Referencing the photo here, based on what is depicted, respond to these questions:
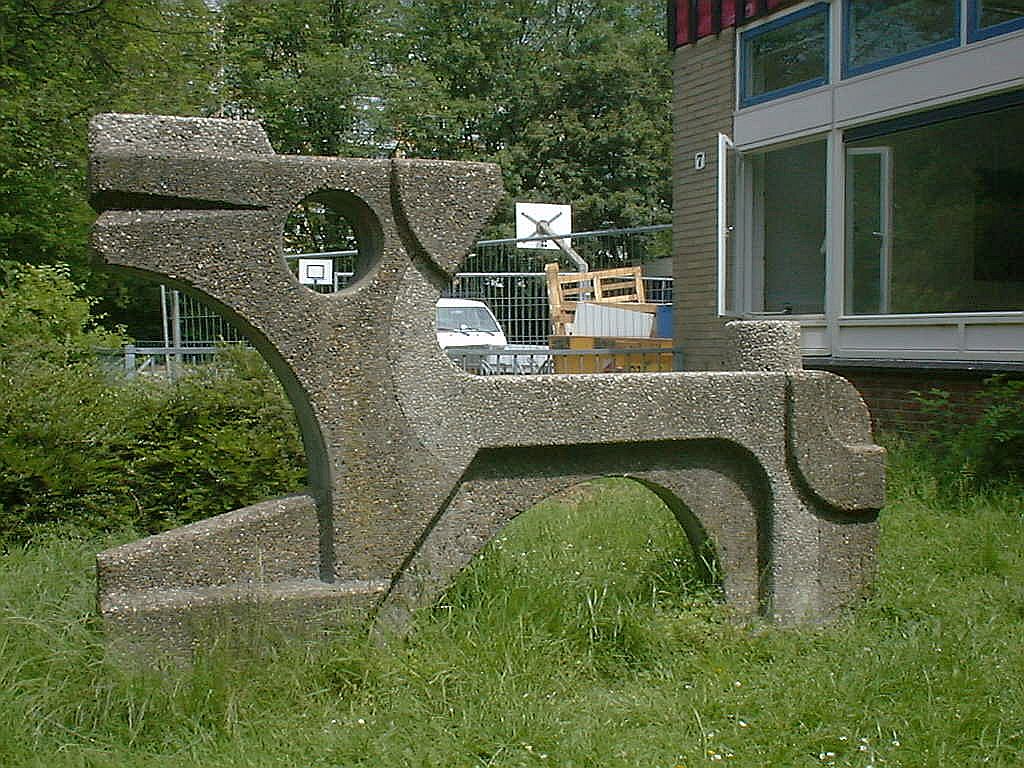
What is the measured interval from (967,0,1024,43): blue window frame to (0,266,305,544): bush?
623 cm

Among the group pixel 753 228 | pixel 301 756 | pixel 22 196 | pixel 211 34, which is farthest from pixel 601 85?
pixel 301 756

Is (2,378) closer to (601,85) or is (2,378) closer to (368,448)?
(368,448)

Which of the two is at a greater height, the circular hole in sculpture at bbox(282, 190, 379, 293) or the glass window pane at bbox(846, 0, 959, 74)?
the glass window pane at bbox(846, 0, 959, 74)

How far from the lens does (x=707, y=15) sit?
11352 mm

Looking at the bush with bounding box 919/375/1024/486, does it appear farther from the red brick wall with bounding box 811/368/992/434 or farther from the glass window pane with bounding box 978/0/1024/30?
the glass window pane with bounding box 978/0/1024/30

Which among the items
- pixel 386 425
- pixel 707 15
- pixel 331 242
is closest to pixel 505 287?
pixel 707 15

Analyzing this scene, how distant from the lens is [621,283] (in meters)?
13.7

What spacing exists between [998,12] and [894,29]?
3.69 feet

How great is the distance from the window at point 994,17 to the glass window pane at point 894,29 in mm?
199

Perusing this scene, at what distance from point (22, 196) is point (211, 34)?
5.79 metres

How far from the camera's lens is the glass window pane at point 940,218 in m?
8.54

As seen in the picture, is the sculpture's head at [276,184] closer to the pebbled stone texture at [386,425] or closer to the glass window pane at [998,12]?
the pebbled stone texture at [386,425]

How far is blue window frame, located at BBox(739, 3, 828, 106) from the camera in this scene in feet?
33.3

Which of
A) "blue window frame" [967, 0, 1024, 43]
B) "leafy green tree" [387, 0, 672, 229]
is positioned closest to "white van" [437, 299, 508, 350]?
"blue window frame" [967, 0, 1024, 43]
